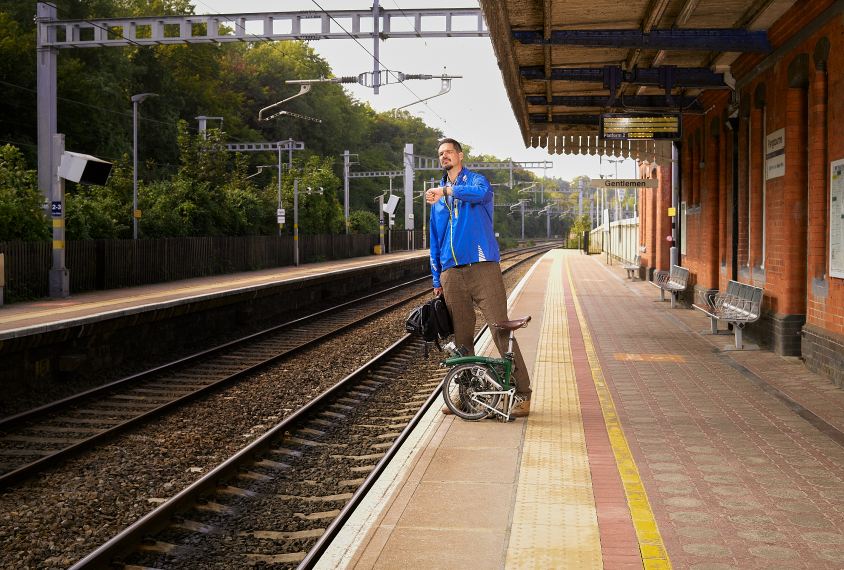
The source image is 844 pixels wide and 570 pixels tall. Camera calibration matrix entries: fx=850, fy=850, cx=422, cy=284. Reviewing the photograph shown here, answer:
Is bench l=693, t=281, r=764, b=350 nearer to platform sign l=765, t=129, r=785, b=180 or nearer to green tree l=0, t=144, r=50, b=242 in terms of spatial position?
platform sign l=765, t=129, r=785, b=180

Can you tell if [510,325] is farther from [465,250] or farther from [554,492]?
[554,492]

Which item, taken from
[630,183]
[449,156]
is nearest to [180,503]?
[449,156]

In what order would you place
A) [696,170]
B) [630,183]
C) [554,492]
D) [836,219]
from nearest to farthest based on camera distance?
[554,492] → [836,219] → [696,170] → [630,183]

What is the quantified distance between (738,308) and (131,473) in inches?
355

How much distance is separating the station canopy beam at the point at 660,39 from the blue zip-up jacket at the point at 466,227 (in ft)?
16.6

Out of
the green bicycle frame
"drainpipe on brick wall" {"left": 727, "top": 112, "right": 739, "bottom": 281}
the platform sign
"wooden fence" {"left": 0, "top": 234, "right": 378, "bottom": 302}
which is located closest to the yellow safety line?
Result: the green bicycle frame

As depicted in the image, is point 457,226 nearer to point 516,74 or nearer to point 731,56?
point 516,74

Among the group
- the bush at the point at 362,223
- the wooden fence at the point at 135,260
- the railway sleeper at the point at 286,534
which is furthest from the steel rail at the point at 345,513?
the bush at the point at 362,223

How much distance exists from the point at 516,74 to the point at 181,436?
6.88 m

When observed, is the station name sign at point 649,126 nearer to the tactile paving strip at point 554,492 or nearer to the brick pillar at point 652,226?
the tactile paving strip at point 554,492

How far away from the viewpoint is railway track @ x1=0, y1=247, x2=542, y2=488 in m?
7.33

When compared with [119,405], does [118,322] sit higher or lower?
higher

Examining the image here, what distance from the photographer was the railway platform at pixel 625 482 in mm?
4086

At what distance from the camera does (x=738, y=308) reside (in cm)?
1237
